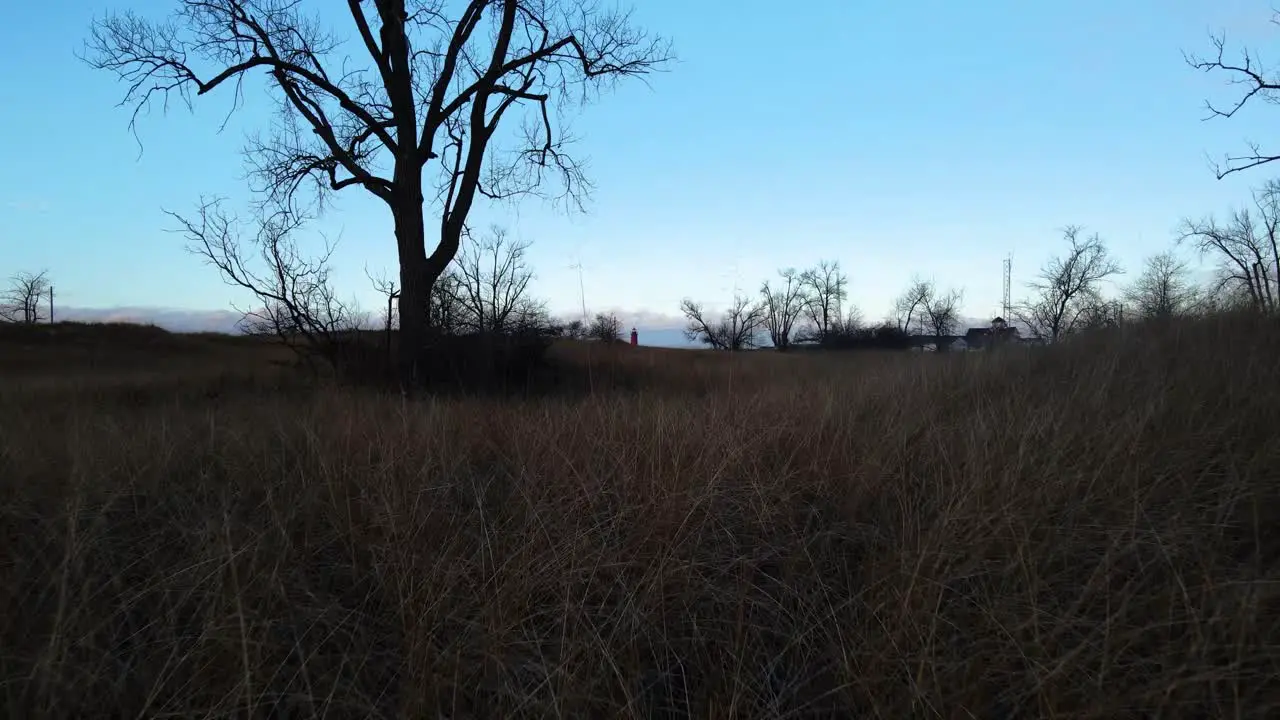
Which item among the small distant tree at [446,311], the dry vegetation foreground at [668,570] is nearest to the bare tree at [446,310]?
the small distant tree at [446,311]

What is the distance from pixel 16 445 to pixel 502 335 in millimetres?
8740

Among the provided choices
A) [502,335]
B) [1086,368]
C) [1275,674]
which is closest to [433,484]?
[1275,674]

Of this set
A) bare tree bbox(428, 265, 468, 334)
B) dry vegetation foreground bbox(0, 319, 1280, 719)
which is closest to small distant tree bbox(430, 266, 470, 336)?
bare tree bbox(428, 265, 468, 334)

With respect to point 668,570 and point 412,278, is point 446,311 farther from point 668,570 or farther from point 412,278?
point 668,570

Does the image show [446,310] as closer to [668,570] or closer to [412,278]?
[412,278]

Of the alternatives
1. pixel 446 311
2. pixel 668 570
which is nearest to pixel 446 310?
pixel 446 311

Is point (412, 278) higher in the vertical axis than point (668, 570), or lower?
higher

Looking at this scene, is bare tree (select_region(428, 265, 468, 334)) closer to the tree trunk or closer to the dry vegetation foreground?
the tree trunk

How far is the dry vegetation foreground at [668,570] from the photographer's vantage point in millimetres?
2148

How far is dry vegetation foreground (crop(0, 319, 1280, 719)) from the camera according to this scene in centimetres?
215

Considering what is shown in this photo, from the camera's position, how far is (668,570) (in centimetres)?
281

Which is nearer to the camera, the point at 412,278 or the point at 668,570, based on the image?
the point at 668,570

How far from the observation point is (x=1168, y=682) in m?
2.02

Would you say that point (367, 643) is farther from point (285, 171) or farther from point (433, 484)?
point (285, 171)
